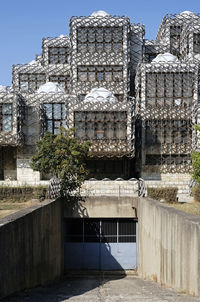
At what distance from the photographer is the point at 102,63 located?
150ft

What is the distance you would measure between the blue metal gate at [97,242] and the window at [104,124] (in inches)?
630

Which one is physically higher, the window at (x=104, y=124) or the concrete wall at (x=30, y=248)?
the window at (x=104, y=124)

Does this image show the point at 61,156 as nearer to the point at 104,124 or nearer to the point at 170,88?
the point at 104,124

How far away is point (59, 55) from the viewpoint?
2051 inches

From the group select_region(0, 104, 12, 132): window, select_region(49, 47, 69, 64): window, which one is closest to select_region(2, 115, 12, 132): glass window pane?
select_region(0, 104, 12, 132): window

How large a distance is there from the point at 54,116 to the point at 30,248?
3055cm

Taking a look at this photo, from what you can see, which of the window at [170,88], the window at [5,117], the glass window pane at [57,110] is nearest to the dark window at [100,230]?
the window at [5,117]

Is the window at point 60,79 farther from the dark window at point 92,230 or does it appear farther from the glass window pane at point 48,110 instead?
the dark window at point 92,230

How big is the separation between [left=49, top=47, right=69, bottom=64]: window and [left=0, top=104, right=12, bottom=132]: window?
1476 cm

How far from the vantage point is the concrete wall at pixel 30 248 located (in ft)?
34.8

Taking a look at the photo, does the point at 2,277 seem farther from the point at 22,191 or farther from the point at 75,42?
the point at 75,42

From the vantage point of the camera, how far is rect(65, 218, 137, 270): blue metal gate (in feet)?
82.7

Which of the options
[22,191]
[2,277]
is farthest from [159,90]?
[2,277]

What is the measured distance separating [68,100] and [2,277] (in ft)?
104
